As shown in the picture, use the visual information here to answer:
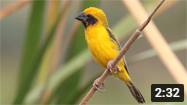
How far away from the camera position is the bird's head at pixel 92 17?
2.58 ft

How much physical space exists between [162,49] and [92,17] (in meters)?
0.21

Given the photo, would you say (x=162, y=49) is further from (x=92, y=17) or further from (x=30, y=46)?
(x=30, y=46)

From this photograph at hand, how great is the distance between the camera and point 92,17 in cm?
81

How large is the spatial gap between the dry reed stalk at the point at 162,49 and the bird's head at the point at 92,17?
89 millimetres

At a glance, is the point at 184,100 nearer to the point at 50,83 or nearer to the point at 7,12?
the point at 50,83

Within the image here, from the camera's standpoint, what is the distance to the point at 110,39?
2.96 feet

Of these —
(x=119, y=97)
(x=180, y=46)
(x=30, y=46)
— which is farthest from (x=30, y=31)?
(x=119, y=97)

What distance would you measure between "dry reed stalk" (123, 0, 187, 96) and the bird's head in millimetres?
89

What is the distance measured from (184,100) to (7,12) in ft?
1.93

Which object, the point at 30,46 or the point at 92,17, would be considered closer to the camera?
the point at 92,17

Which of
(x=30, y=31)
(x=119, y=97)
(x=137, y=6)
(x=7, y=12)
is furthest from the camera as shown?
(x=119, y=97)
